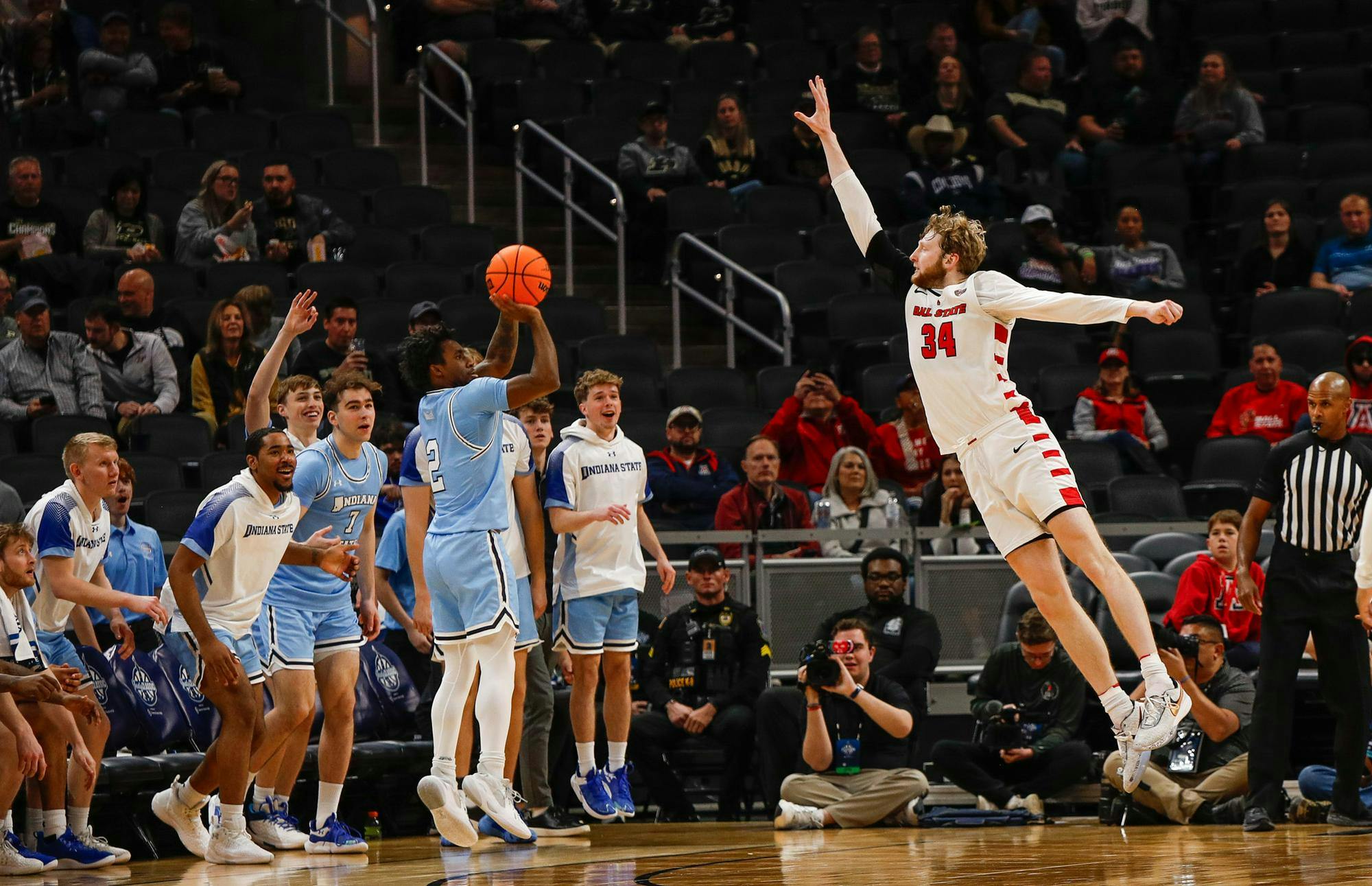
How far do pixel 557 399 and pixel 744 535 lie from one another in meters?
2.74

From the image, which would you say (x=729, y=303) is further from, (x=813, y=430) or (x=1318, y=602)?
(x=1318, y=602)

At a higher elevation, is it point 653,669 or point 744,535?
point 744,535

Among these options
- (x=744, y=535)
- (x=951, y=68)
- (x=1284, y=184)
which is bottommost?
(x=744, y=535)

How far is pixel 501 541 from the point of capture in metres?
7.45

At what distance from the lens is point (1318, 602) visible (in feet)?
26.5

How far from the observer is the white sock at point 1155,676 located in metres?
6.43

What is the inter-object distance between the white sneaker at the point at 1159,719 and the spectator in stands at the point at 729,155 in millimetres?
9187

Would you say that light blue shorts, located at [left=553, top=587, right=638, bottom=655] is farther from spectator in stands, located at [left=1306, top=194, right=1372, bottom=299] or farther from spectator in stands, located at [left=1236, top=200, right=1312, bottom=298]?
spectator in stands, located at [left=1306, top=194, right=1372, bottom=299]

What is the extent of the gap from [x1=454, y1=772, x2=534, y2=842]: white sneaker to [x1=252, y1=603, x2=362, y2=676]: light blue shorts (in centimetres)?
93

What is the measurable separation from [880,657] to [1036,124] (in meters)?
7.71

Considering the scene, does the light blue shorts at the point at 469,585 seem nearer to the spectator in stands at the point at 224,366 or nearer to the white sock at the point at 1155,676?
the white sock at the point at 1155,676

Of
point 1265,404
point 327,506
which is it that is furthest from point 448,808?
point 1265,404

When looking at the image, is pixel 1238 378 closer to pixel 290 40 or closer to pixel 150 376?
pixel 150 376

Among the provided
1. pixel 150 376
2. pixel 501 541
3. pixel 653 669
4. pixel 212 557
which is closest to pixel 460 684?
pixel 501 541
